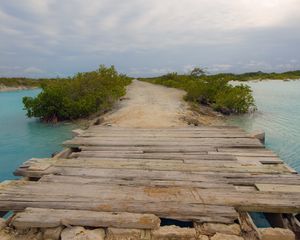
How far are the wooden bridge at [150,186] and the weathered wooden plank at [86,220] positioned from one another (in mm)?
10

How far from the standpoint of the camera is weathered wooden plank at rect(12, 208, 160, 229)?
3133 millimetres

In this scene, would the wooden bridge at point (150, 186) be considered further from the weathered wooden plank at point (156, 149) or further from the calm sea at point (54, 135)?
the calm sea at point (54, 135)

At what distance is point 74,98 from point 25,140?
15.5 feet

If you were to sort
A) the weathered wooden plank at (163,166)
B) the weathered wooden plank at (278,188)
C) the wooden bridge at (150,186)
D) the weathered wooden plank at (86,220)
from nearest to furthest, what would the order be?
1. the weathered wooden plank at (86,220)
2. the wooden bridge at (150,186)
3. the weathered wooden plank at (278,188)
4. the weathered wooden plank at (163,166)

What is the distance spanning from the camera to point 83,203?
350cm

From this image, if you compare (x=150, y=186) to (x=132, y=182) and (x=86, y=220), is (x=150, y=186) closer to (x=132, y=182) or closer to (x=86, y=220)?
(x=132, y=182)

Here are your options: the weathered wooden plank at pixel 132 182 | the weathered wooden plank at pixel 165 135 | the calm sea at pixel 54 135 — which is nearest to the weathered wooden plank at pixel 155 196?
the weathered wooden plank at pixel 132 182

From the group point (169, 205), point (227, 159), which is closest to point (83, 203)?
point (169, 205)

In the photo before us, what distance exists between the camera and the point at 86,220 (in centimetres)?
316

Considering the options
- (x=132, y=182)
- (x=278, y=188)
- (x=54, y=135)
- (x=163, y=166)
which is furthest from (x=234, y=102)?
(x=132, y=182)

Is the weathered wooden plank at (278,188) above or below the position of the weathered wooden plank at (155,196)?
below

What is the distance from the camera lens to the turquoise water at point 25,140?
325 inches

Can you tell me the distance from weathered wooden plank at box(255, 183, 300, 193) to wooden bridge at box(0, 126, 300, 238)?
0.01 m

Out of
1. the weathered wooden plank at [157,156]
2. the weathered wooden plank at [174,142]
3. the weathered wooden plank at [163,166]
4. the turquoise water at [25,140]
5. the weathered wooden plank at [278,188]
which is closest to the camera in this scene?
the weathered wooden plank at [278,188]
